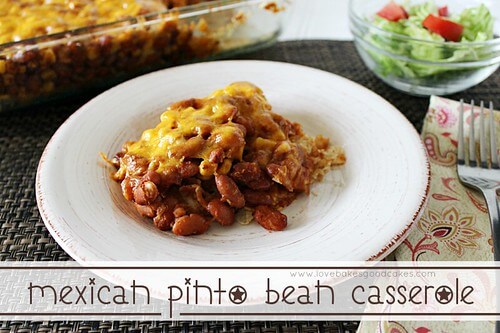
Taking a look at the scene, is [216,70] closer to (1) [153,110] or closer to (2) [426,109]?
(1) [153,110]

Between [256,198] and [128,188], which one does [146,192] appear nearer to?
[128,188]

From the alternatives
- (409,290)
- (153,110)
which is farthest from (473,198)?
(153,110)

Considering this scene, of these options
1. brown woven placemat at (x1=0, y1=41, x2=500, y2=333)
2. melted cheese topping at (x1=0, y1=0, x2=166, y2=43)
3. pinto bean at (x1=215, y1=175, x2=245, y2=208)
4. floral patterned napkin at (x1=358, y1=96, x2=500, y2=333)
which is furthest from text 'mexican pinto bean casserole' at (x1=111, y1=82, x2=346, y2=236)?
melted cheese topping at (x1=0, y1=0, x2=166, y2=43)

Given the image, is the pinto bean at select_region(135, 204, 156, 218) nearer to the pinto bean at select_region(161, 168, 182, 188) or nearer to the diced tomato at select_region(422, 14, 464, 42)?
the pinto bean at select_region(161, 168, 182, 188)

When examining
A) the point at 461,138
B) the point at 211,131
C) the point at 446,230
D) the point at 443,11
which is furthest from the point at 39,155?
the point at 443,11

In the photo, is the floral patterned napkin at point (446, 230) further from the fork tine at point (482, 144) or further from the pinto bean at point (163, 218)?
the pinto bean at point (163, 218)

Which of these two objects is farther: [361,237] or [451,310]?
[361,237]

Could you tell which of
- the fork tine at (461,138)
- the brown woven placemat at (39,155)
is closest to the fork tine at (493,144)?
the fork tine at (461,138)

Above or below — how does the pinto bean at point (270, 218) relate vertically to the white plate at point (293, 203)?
below
